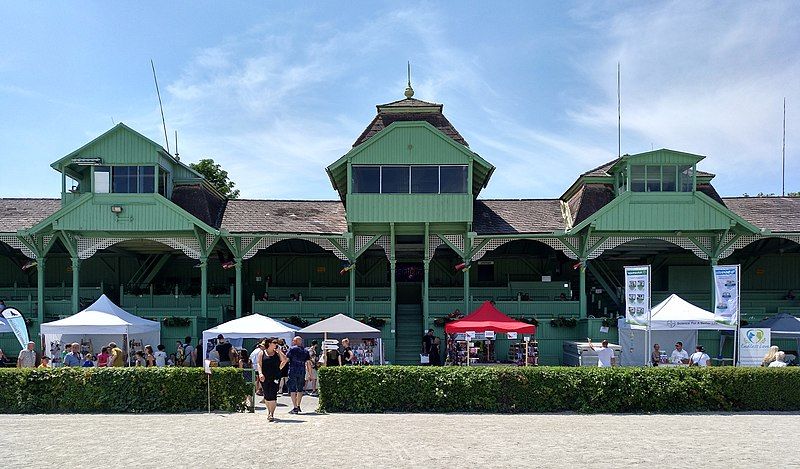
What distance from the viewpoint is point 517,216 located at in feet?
92.1

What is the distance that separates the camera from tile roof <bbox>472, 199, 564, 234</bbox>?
26.7 meters

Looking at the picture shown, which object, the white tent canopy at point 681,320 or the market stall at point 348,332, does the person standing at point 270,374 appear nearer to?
the market stall at point 348,332

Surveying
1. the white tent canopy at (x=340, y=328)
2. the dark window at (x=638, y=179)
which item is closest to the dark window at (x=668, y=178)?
the dark window at (x=638, y=179)

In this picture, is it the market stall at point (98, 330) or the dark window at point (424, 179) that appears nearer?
the market stall at point (98, 330)

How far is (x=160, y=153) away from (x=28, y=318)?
7561 millimetres

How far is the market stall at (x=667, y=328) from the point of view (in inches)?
792

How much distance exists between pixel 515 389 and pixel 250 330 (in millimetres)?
7946

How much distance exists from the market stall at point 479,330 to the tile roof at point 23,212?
16018mm

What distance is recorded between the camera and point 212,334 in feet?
67.0

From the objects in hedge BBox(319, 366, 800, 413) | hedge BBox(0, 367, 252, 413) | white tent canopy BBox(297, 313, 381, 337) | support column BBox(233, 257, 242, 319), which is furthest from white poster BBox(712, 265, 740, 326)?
→ support column BBox(233, 257, 242, 319)

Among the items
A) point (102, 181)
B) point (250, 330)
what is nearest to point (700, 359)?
point (250, 330)

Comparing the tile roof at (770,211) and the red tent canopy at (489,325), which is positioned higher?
the tile roof at (770,211)

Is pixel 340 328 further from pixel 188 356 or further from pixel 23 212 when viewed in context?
pixel 23 212

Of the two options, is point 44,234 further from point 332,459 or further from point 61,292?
point 332,459
